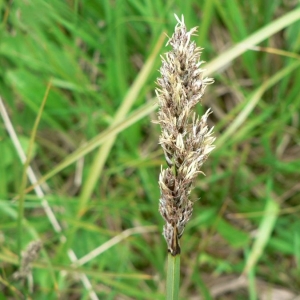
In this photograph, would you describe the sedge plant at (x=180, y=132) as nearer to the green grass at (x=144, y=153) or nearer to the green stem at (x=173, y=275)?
the green stem at (x=173, y=275)

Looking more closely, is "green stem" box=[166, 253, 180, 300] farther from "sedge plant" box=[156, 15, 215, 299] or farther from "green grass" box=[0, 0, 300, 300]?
"green grass" box=[0, 0, 300, 300]

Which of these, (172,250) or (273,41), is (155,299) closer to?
(172,250)

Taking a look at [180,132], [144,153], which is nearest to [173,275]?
[180,132]

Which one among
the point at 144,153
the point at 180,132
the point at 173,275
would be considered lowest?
the point at 144,153

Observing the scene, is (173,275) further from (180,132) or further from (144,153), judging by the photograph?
(144,153)

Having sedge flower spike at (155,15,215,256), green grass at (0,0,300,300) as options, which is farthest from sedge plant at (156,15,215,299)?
green grass at (0,0,300,300)

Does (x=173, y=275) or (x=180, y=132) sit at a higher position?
(x=180, y=132)

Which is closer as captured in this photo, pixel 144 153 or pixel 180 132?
pixel 180 132

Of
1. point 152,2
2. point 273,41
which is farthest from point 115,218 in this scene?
point 273,41
